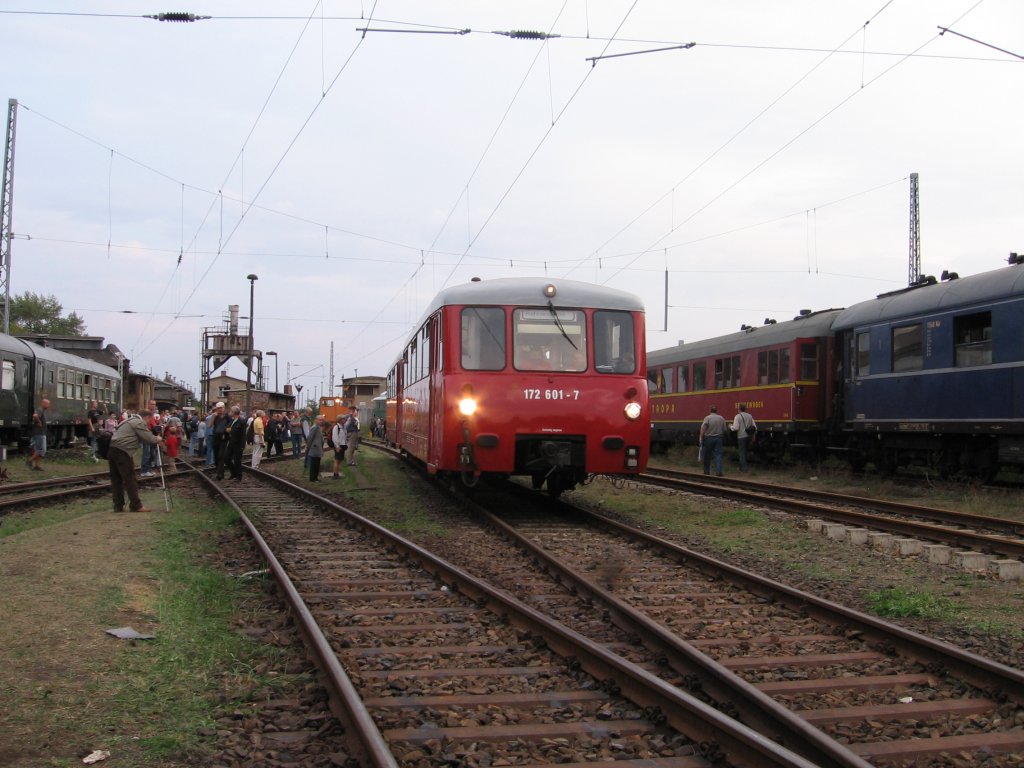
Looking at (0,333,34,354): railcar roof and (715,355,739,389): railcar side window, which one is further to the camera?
(0,333,34,354): railcar roof

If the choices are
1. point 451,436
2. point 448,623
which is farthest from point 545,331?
point 448,623

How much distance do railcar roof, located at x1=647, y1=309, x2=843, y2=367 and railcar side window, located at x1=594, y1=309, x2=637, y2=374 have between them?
9.01 metres

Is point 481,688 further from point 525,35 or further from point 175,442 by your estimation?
point 175,442

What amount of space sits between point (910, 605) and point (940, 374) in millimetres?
9514

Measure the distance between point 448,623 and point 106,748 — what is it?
277 centimetres

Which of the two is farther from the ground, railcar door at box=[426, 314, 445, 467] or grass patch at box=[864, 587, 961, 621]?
railcar door at box=[426, 314, 445, 467]

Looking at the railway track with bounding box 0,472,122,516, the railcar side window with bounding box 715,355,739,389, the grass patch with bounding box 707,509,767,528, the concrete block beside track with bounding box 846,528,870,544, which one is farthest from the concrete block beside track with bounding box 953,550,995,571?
the railcar side window with bounding box 715,355,739,389

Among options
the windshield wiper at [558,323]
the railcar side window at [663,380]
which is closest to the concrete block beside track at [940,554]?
the windshield wiper at [558,323]

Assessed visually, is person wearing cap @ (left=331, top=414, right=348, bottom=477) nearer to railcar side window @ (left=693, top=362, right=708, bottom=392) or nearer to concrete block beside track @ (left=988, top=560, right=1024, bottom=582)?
railcar side window @ (left=693, top=362, right=708, bottom=392)

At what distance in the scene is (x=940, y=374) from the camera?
50.0ft

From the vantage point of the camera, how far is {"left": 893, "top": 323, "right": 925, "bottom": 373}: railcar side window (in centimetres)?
1587

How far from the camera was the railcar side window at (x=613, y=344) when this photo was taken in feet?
40.0

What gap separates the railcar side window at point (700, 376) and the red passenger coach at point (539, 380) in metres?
13.1

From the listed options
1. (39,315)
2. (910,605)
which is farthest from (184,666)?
(39,315)
